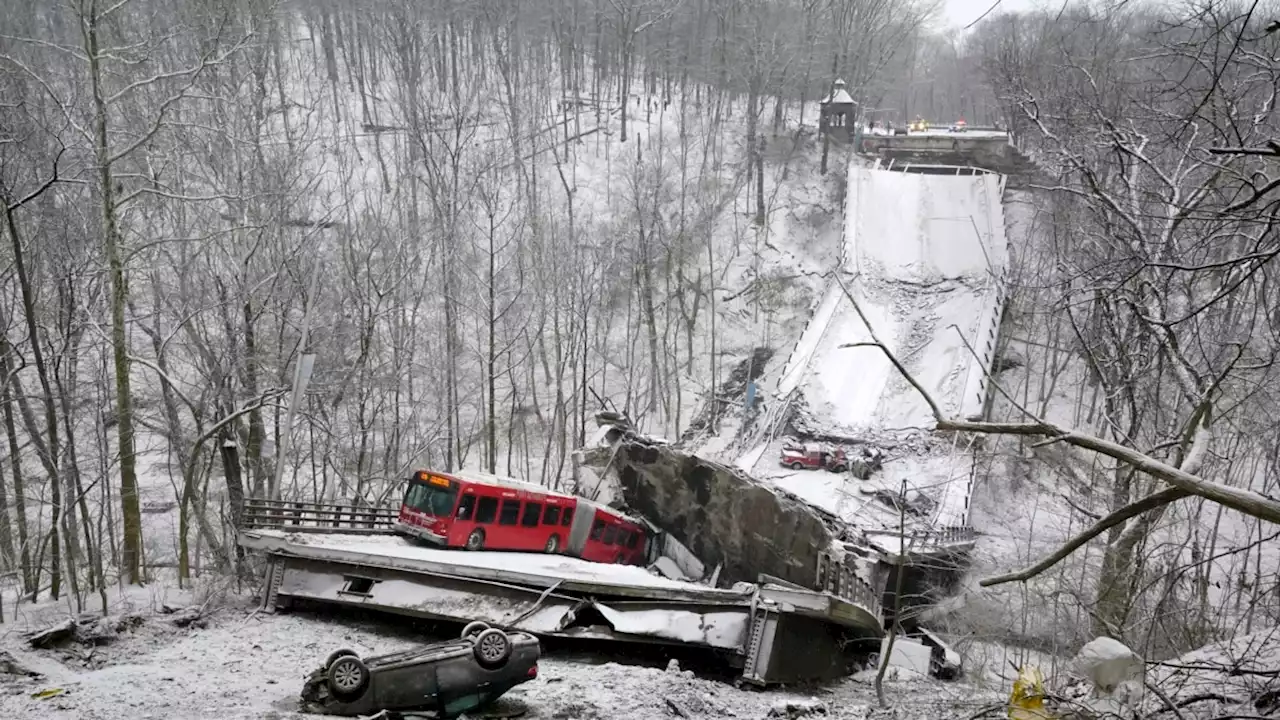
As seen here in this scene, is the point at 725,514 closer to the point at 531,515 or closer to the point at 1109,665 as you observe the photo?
the point at 531,515

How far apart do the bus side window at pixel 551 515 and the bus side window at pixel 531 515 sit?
0.59ft

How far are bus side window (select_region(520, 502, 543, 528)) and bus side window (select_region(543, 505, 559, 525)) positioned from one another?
180 millimetres

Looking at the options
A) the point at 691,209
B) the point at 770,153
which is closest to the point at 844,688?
the point at 691,209

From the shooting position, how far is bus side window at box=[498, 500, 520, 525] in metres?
14.9

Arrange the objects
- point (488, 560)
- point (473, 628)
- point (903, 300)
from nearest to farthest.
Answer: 1. point (473, 628)
2. point (488, 560)
3. point (903, 300)

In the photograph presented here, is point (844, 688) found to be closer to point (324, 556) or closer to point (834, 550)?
point (834, 550)

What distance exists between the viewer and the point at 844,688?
37.4 ft

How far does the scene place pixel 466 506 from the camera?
1427 centimetres

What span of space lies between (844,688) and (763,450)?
15.1 metres

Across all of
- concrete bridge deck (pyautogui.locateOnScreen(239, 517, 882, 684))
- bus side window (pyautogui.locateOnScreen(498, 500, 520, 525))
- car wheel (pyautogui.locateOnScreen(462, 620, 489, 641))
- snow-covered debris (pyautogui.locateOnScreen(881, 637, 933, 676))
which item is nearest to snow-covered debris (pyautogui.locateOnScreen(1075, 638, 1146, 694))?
concrete bridge deck (pyautogui.locateOnScreen(239, 517, 882, 684))

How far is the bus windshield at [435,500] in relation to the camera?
556 inches

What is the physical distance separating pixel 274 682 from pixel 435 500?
555 centimetres

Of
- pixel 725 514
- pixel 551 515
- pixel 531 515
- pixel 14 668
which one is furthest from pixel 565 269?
pixel 14 668

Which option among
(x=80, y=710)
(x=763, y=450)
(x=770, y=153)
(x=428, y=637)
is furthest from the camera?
(x=770, y=153)
